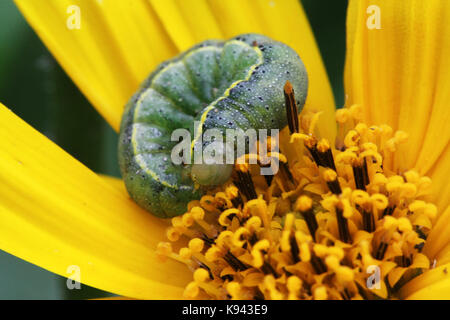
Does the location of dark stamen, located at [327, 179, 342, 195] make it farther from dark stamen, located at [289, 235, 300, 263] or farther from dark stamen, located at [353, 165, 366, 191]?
dark stamen, located at [289, 235, 300, 263]

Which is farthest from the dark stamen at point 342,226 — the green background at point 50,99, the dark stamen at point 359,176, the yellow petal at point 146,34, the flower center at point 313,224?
the green background at point 50,99

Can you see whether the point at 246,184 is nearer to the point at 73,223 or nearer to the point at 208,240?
the point at 208,240

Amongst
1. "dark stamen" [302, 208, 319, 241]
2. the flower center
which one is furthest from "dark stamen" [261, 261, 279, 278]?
"dark stamen" [302, 208, 319, 241]

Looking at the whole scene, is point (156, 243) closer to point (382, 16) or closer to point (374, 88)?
point (374, 88)

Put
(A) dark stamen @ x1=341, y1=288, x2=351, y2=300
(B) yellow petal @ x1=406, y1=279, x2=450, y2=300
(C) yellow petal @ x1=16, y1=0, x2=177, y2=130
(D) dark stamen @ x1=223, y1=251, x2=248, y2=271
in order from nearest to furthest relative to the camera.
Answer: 1. (B) yellow petal @ x1=406, y1=279, x2=450, y2=300
2. (A) dark stamen @ x1=341, y1=288, x2=351, y2=300
3. (D) dark stamen @ x1=223, y1=251, x2=248, y2=271
4. (C) yellow petal @ x1=16, y1=0, x2=177, y2=130

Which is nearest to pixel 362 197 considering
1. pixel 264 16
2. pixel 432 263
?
pixel 432 263
